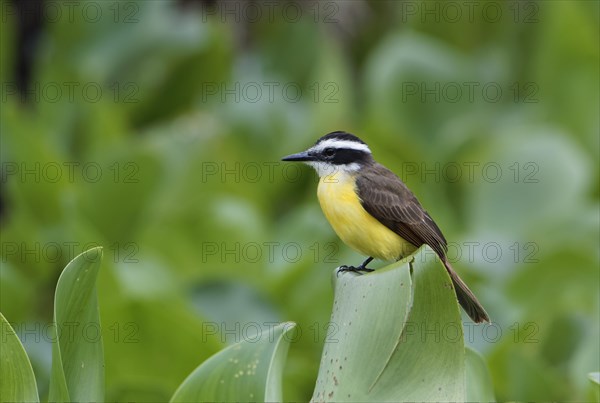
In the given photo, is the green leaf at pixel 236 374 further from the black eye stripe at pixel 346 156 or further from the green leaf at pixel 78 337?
the black eye stripe at pixel 346 156

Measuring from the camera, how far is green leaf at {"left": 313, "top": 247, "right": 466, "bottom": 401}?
2.27 meters

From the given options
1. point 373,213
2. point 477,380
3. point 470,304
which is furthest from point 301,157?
point 477,380

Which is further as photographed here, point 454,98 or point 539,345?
point 454,98

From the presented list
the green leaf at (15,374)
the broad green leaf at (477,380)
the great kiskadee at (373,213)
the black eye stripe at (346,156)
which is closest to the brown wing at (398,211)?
the great kiskadee at (373,213)

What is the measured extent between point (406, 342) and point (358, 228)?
4.80ft

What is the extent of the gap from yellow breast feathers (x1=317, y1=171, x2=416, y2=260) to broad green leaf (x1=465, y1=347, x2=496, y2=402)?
36.6 inches

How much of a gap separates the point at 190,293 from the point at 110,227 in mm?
722

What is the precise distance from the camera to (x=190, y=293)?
435 cm

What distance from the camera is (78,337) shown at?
2490mm

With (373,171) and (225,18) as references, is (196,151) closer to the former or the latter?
(373,171)

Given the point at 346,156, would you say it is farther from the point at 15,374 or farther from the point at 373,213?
the point at 15,374

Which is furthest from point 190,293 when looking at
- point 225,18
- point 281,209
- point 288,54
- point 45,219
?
point 225,18

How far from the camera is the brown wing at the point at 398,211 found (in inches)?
148

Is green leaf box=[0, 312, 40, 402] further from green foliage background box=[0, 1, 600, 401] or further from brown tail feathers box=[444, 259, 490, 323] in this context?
brown tail feathers box=[444, 259, 490, 323]
